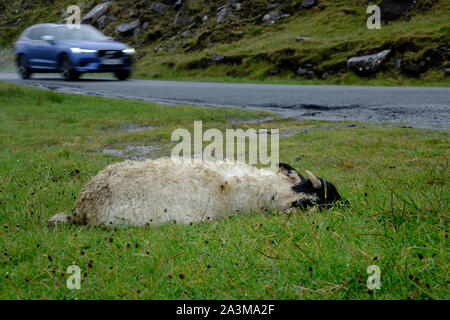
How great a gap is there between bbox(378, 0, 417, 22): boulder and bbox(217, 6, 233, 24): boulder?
1362cm

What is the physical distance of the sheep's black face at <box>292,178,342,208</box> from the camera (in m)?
5.02

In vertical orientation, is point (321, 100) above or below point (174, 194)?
above

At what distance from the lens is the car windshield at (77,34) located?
20250 mm

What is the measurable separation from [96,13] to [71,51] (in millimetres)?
35264

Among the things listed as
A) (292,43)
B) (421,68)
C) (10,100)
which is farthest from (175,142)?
(292,43)

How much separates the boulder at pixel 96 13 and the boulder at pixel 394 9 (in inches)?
1262

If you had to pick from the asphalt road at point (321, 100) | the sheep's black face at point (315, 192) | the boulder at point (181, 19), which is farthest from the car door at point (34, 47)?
the boulder at point (181, 19)

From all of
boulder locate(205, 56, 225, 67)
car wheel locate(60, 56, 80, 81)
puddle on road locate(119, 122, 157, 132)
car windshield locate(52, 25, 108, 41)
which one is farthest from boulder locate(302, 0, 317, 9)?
puddle on road locate(119, 122, 157, 132)

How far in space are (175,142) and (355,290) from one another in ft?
23.2

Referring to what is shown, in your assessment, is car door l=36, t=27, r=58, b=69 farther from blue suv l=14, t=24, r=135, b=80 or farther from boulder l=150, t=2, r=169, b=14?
boulder l=150, t=2, r=169, b=14

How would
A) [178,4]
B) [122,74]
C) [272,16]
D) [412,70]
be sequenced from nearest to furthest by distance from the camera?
1. [412,70]
2. [122,74]
3. [272,16]
4. [178,4]

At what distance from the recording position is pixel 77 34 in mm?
20609

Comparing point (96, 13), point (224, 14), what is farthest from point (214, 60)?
point (96, 13)

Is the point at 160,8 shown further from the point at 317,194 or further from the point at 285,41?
the point at 317,194
